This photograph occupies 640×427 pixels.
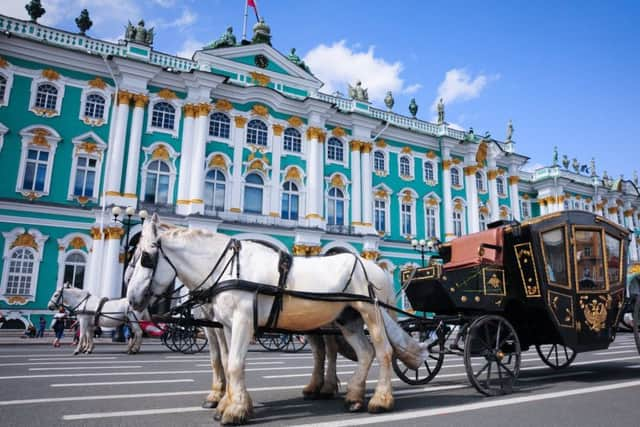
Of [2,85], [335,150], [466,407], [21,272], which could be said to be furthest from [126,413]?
[335,150]

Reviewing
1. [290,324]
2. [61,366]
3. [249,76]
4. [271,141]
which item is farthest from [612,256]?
[249,76]

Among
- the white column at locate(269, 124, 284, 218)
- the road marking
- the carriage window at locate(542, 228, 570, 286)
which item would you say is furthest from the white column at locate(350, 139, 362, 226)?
the road marking

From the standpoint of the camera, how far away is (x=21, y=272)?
777 inches

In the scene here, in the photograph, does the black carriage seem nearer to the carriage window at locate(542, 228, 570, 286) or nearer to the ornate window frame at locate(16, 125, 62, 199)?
the carriage window at locate(542, 228, 570, 286)

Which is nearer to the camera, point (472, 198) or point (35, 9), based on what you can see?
point (35, 9)

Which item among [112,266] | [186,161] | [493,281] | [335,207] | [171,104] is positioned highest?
[171,104]

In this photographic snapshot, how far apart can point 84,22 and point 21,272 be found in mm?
13367

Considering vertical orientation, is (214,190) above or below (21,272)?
above

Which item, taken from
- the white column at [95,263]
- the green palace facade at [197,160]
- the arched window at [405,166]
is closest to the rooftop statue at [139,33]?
the green palace facade at [197,160]

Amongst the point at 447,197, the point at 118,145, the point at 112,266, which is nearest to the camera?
the point at 112,266

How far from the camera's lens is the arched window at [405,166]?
31125 millimetres

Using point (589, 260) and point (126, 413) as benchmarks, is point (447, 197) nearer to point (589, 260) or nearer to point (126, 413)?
point (589, 260)

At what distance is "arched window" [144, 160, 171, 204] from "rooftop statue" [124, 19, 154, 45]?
22.8ft

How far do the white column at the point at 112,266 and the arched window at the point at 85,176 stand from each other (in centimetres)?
233
